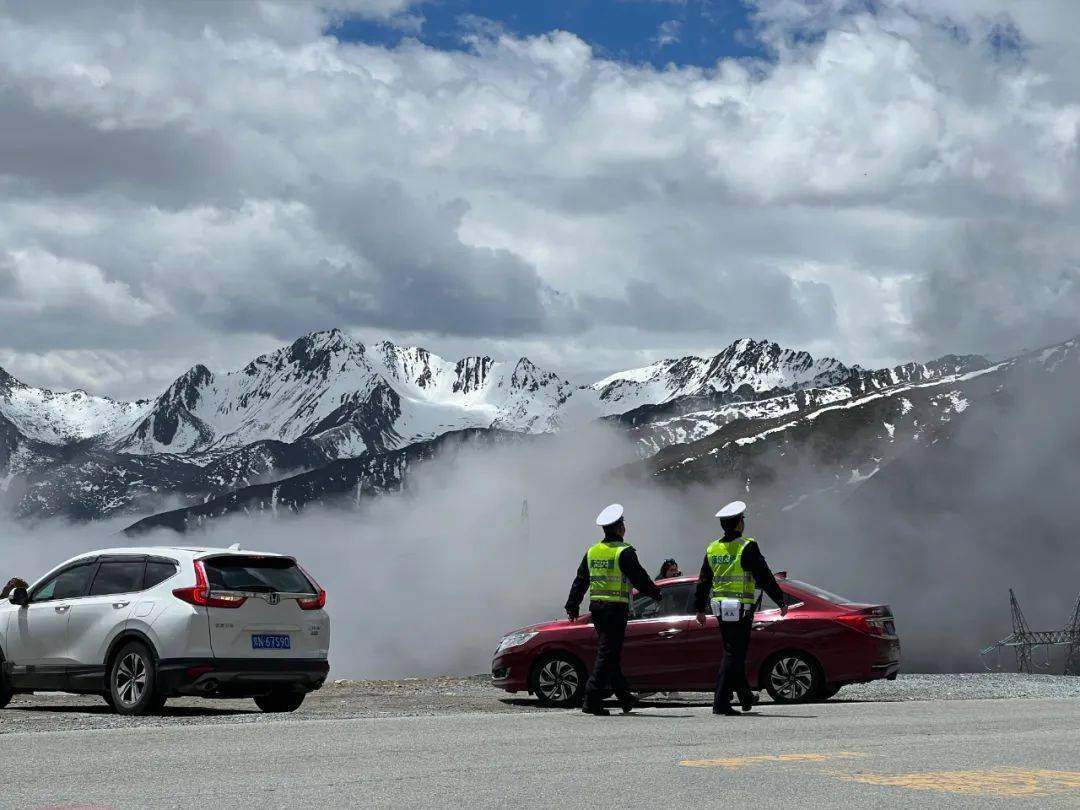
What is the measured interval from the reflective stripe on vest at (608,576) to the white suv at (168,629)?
3.12m

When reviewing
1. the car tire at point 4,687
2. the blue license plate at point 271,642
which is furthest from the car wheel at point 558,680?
the car tire at point 4,687

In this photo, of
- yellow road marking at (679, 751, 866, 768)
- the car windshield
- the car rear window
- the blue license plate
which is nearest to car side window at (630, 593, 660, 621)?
the car windshield

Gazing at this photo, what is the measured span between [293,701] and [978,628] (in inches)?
7208

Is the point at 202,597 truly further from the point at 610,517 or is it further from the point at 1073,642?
the point at 1073,642

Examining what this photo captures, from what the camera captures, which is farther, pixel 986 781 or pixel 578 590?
pixel 578 590

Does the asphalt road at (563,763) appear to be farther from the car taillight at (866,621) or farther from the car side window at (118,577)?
the car taillight at (866,621)

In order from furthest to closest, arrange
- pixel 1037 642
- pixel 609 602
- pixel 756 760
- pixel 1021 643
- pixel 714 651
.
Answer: pixel 1037 642 < pixel 1021 643 < pixel 714 651 < pixel 609 602 < pixel 756 760

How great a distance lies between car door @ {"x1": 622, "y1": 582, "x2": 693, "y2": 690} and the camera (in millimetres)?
18520

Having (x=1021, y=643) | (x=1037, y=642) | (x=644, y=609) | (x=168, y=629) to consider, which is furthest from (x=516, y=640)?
(x=1037, y=642)

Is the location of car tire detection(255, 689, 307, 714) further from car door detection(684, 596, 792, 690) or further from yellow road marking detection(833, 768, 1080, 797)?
yellow road marking detection(833, 768, 1080, 797)

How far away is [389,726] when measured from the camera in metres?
14.3

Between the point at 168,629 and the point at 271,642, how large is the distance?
3.62 feet

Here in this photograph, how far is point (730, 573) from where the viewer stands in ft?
52.0

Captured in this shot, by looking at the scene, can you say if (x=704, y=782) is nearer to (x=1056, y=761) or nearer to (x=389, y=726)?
(x=1056, y=761)
